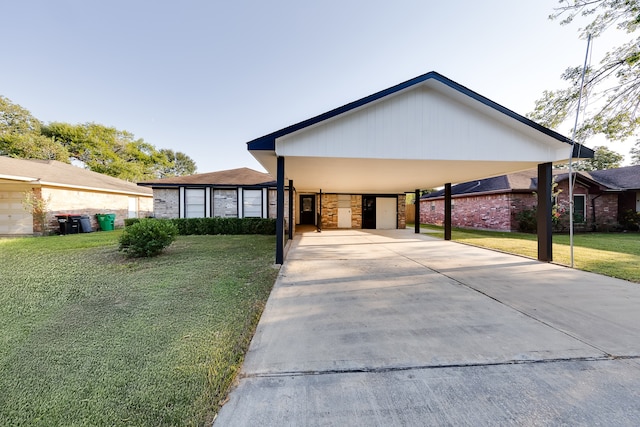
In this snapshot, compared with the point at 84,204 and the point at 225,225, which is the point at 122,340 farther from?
the point at 84,204

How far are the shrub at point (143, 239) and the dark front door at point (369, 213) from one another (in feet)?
41.5

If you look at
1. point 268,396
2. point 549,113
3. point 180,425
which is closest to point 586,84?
point 549,113

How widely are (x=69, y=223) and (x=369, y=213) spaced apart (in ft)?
53.9

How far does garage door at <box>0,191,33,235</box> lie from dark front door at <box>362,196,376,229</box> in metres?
17.3

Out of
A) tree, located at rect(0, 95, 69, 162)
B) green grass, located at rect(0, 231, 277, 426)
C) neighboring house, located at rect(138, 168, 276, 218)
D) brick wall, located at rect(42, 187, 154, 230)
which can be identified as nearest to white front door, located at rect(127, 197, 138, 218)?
brick wall, located at rect(42, 187, 154, 230)

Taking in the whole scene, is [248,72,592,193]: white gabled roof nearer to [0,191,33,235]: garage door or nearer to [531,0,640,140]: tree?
[531,0,640,140]: tree

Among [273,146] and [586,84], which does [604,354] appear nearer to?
[273,146]

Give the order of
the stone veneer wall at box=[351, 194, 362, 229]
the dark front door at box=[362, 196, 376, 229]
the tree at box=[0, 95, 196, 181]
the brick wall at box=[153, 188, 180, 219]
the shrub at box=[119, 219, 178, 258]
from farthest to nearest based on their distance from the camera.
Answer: the tree at box=[0, 95, 196, 181]
the dark front door at box=[362, 196, 376, 229]
the stone veneer wall at box=[351, 194, 362, 229]
the brick wall at box=[153, 188, 180, 219]
the shrub at box=[119, 219, 178, 258]

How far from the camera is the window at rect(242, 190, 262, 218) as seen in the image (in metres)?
13.8

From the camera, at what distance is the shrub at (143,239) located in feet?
20.8

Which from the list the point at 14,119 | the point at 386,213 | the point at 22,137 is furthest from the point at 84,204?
the point at 14,119

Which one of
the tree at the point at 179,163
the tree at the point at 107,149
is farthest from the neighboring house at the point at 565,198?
the tree at the point at 179,163

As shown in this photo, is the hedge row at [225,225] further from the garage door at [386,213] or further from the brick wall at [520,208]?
the brick wall at [520,208]

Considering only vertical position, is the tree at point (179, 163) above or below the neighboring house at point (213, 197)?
above
